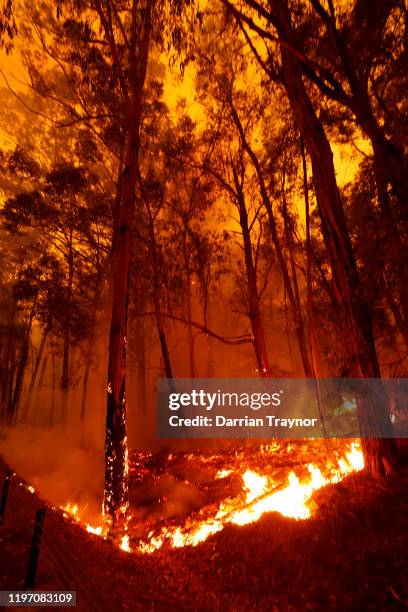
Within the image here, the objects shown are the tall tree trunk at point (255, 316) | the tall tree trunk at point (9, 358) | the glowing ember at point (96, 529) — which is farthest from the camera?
the tall tree trunk at point (9, 358)

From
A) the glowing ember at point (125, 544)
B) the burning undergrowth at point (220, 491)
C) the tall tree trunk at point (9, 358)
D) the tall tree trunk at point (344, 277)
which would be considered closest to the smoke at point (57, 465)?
the burning undergrowth at point (220, 491)

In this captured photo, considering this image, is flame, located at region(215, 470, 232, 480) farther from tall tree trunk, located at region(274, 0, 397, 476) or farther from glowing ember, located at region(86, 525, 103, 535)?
tall tree trunk, located at region(274, 0, 397, 476)

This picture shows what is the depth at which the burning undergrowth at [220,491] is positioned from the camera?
650cm

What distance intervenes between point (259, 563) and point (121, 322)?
5.07 metres

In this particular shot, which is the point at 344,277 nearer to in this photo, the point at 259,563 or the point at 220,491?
the point at 259,563

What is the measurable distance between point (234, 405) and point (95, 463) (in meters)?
11.5

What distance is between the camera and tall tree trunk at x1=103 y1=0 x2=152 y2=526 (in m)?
7.43

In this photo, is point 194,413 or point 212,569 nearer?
point 212,569

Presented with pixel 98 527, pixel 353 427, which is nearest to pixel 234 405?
pixel 353 427

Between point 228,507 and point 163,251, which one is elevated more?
point 163,251

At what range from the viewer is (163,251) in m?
18.7

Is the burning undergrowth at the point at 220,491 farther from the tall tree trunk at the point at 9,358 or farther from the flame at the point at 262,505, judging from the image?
the tall tree trunk at the point at 9,358

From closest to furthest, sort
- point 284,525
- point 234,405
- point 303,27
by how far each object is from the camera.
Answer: point 284,525 < point 303,27 < point 234,405

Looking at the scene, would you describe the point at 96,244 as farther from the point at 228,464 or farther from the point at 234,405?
the point at 234,405
